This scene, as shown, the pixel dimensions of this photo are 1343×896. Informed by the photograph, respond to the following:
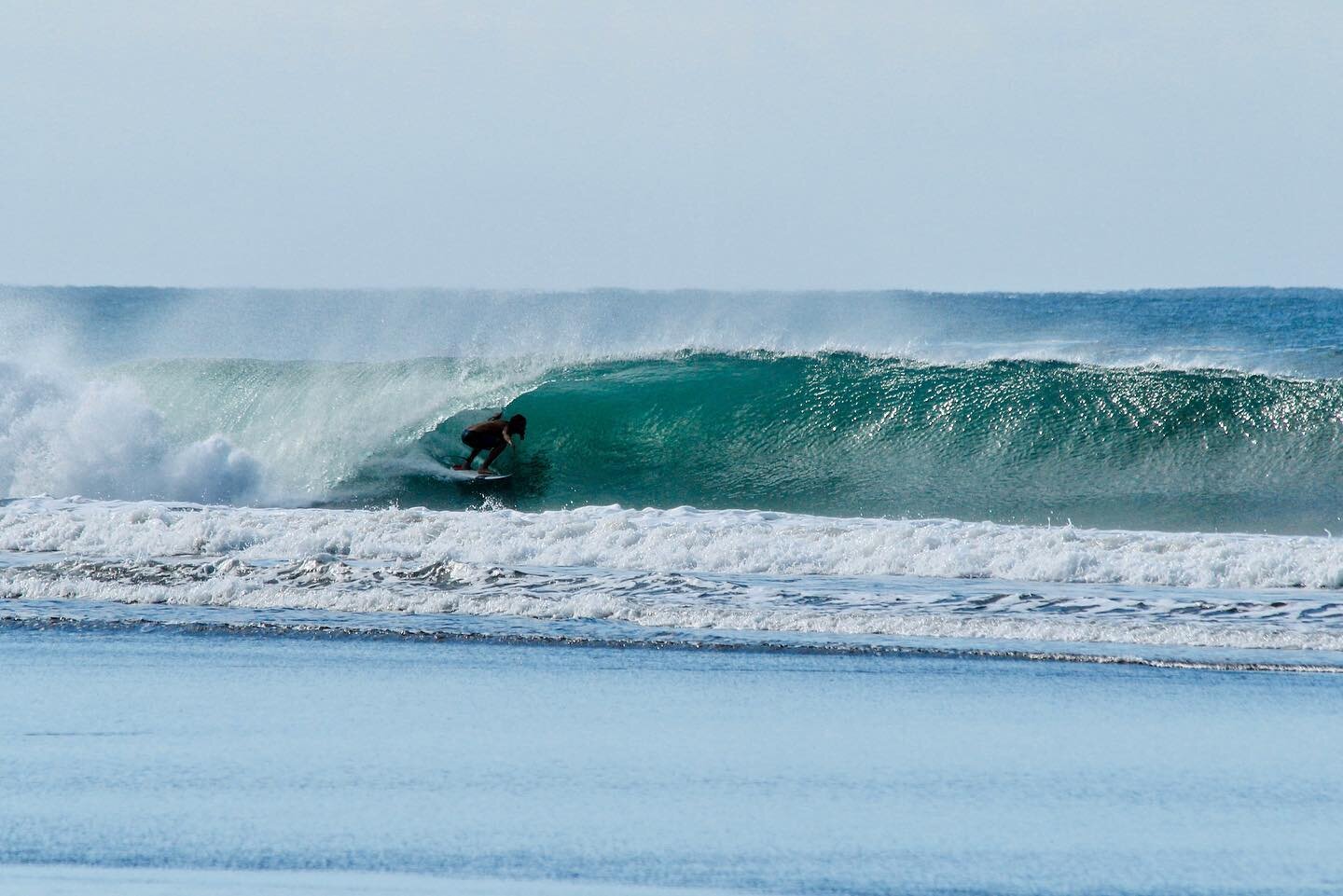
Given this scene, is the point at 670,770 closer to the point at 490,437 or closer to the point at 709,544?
the point at 709,544

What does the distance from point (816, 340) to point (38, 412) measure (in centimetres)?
981

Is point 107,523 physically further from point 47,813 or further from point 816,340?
point 816,340

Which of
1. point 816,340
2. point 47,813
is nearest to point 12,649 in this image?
point 47,813

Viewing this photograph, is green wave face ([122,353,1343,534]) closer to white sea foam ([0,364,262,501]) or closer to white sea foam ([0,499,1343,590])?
white sea foam ([0,364,262,501])

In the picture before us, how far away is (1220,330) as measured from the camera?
43.1 meters

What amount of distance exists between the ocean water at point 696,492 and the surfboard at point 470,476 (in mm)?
116

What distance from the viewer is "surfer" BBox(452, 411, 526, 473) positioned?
14078mm

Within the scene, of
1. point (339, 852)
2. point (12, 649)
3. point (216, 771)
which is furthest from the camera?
point (12, 649)

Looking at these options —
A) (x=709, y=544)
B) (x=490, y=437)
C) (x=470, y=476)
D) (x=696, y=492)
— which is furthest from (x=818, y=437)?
(x=709, y=544)

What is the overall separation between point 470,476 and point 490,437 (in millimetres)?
538

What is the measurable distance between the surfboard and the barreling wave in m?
0.13

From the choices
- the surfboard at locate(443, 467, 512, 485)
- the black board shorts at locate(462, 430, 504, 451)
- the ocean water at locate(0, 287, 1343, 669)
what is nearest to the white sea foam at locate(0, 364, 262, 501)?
the ocean water at locate(0, 287, 1343, 669)

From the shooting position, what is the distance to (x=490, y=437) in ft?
46.6

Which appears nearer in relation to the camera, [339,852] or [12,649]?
[339,852]
